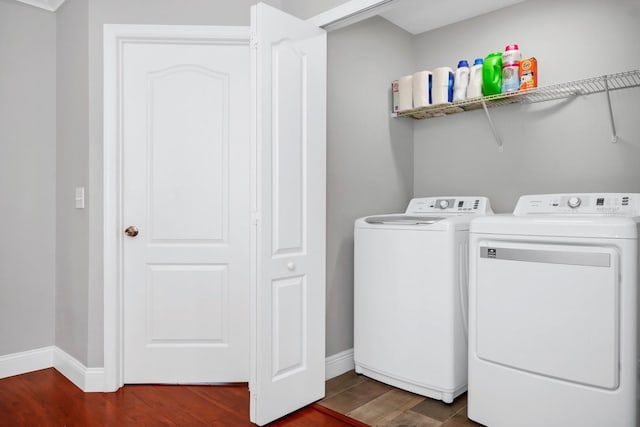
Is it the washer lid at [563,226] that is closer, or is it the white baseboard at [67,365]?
the washer lid at [563,226]

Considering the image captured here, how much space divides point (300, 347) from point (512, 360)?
1.00 m

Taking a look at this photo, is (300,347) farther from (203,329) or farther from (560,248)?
(560,248)

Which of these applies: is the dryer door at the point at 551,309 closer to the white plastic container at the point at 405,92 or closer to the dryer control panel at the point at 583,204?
the dryer control panel at the point at 583,204

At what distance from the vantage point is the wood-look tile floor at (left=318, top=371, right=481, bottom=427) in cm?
209

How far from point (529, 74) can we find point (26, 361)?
349 centimetres

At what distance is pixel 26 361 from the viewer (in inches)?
106

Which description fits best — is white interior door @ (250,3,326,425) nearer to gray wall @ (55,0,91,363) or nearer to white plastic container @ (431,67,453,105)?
white plastic container @ (431,67,453,105)

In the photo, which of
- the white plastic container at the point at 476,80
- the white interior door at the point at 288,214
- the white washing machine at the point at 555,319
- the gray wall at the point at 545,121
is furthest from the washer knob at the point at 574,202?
the white interior door at the point at 288,214

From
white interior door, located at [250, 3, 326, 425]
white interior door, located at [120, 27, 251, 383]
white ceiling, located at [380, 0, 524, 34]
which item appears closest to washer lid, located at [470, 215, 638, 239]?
white interior door, located at [250, 3, 326, 425]

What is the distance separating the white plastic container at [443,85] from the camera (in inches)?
108

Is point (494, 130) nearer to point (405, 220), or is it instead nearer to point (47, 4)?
point (405, 220)

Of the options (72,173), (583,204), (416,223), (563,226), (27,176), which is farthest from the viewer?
(27,176)

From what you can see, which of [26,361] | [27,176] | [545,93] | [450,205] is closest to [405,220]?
[450,205]

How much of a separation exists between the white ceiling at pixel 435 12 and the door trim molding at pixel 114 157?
1201mm
